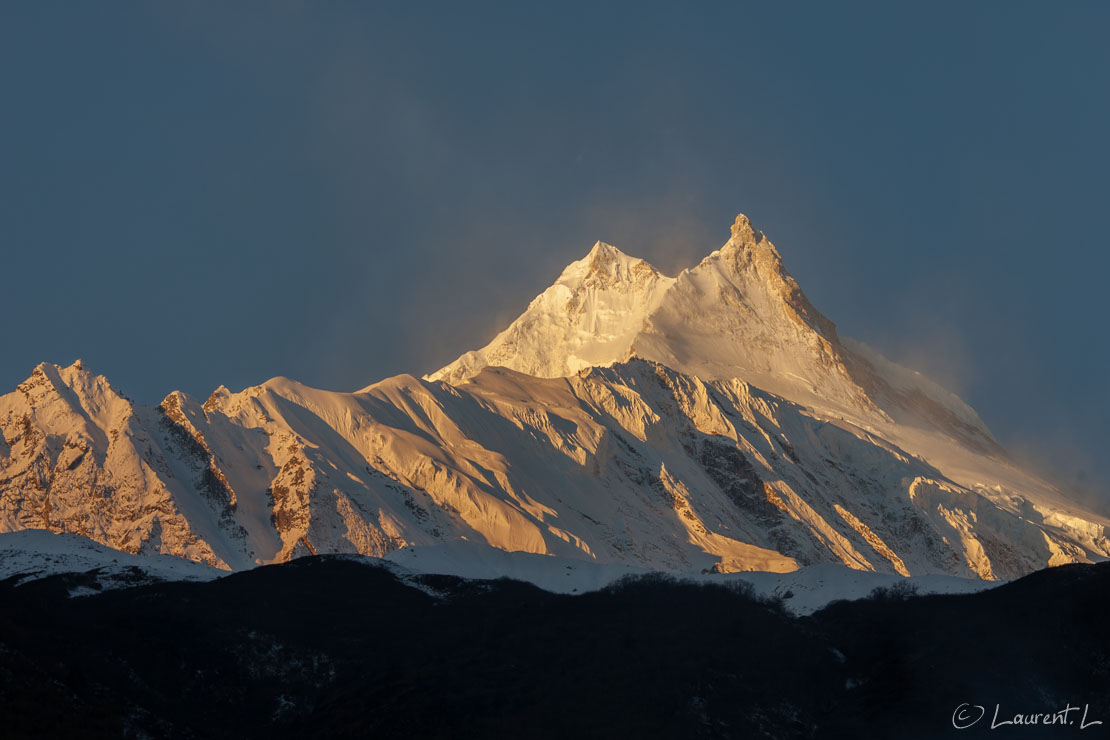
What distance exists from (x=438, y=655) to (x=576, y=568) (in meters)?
38.5

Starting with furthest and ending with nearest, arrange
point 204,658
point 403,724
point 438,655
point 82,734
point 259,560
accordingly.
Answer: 1. point 259,560
2. point 438,655
3. point 204,658
4. point 403,724
5. point 82,734

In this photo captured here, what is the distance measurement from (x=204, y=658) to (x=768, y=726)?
45.1 m

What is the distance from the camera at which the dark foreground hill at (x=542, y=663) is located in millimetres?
105812

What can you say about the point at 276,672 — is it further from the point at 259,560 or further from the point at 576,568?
the point at 259,560

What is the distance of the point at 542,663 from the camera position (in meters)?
126

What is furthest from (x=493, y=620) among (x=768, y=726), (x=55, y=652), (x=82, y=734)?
(x=82, y=734)

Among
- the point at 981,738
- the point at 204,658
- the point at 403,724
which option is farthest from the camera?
the point at 204,658

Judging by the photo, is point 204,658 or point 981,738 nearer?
point 981,738

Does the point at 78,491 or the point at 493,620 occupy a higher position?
the point at 78,491

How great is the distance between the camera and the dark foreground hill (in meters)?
106

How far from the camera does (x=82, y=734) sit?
86.1 m

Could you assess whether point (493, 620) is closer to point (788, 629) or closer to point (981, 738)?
point (788, 629)

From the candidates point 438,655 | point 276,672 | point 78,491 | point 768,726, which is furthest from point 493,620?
point 78,491

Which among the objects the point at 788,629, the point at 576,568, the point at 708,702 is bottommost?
the point at 708,702
